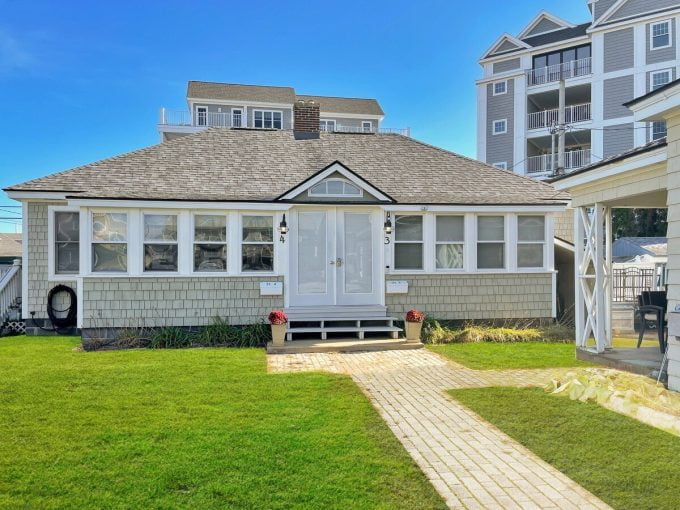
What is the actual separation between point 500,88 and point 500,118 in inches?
80.3

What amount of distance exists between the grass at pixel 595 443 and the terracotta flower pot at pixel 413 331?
4.31 m

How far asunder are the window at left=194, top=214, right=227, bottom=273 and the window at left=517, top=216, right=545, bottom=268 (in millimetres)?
7340

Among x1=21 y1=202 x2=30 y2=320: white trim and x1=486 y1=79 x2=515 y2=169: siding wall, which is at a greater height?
x1=486 y1=79 x2=515 y2=169: siding wall

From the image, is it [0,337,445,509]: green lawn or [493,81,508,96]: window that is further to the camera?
[493,81,508,96]: window

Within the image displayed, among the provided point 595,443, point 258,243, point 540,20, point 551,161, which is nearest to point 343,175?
point 258,243

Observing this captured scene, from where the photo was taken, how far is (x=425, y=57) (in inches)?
950

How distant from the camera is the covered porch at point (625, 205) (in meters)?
6.07

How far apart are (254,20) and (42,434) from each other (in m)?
14.8

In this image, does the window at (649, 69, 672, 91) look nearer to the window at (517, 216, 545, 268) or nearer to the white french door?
the window at (517, 216, 545, 268)

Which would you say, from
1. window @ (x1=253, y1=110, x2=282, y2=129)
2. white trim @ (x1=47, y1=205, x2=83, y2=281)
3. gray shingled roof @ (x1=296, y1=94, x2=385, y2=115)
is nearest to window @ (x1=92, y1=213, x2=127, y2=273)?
white trim @ (x1=47, y1=205, x2=83, y2=281)

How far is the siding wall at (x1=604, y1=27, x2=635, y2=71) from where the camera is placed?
28750mm

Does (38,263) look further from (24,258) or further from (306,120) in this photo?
(306,120)

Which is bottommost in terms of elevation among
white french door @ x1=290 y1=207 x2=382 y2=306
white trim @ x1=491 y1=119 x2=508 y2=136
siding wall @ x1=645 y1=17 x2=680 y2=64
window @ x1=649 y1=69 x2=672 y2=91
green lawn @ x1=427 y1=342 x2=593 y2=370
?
green lawn @ x1=427 y1=342 x2=593 y2=370

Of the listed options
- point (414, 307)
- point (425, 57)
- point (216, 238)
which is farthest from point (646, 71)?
point (216, 238)
